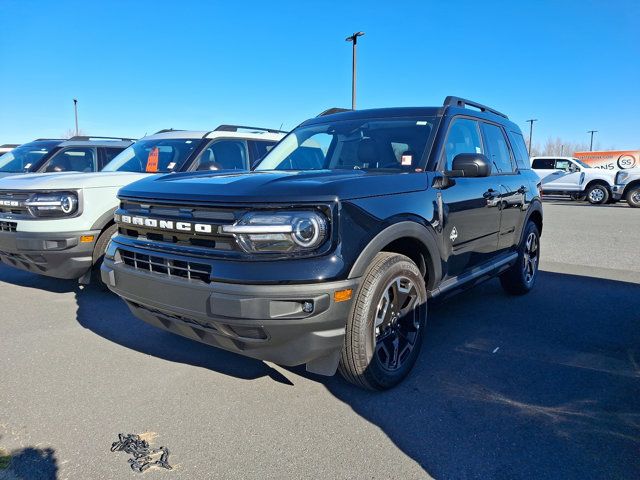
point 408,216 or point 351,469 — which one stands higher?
point 408,216

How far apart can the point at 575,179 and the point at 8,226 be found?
73.6 feet

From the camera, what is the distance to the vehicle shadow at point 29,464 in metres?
2.18

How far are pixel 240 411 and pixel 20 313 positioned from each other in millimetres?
3023

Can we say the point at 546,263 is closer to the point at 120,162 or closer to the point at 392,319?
the point at 392,319

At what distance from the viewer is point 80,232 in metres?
4.49

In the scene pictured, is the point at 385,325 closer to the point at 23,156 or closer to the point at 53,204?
the point at 53,204

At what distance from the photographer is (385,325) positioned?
3008mm

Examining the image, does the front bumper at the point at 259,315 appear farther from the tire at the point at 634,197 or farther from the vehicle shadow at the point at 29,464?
the tire at the point at 634,197

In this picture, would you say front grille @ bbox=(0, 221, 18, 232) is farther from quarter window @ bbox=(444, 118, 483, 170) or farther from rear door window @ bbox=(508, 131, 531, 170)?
rear door window @ bbox=(508, 131, 531, 170)

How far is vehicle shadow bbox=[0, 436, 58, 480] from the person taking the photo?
2.18 meters

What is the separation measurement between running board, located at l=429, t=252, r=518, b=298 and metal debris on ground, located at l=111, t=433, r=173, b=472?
1.98 meters

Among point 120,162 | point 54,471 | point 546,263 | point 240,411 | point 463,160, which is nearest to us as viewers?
point 54,471

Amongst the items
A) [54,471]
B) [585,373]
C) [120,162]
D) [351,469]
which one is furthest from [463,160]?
[120,162]

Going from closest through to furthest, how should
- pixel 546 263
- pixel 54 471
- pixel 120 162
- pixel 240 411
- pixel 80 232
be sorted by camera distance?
1. pixel 54 471
2. pixel 240 411
3. pixel 80 232
4. pixel 120 162
5. pixel 546 263
